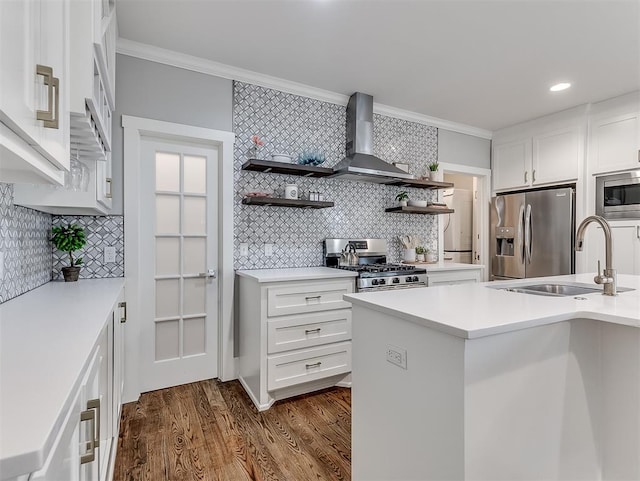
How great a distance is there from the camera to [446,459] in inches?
43.9

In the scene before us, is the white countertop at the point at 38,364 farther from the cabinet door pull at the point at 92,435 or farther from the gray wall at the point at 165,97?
the gray wall at the point at 165,97

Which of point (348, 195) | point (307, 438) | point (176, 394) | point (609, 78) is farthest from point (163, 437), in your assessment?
point (609, 78)

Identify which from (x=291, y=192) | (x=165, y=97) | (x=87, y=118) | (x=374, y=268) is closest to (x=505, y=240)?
(x=374, y=268)

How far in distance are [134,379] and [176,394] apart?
34 centimetres

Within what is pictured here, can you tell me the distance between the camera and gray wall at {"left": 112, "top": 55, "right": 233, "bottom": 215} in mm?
2553

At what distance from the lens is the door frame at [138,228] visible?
257 centimetres

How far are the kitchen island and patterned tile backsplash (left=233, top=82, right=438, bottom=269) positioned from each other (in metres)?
1.72

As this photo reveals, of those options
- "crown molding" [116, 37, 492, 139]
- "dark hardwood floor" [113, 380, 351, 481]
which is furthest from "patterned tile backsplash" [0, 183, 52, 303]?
"crown molding" [116, 37, 492, 139]

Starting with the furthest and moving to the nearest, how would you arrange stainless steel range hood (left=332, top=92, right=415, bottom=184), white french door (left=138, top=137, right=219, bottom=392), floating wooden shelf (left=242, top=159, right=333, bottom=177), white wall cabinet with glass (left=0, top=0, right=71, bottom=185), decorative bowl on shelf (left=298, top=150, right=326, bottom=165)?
stainless steel range hood (left=332, top=92, right=415, bottom=184), decorative bowl on shelf (left=298, top=150, right=326, bottom=165), floating wooden shelf (left=242, top=159, right=333, bottom=177), white french door (left=138, top=137, right=219, bottom=392), white wall cabinet with glass (left=0, top=0, right=71, bottom=185)

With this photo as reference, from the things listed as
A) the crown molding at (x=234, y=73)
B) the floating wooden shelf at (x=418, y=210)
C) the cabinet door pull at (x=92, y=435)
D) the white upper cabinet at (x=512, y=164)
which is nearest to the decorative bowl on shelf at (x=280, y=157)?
the crown molding at (x=234, y=73)

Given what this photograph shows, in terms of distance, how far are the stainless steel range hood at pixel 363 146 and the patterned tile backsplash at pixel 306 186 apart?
116 mm

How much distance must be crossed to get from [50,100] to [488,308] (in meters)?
1.57

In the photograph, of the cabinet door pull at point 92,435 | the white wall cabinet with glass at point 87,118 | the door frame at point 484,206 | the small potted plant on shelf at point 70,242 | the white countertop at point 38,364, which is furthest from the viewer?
the door frame at point 484,206

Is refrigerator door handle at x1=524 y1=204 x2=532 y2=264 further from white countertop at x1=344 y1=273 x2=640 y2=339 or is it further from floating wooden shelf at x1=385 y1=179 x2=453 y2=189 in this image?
white countertop at x1=344 y1=273 x2=640 y2=339
